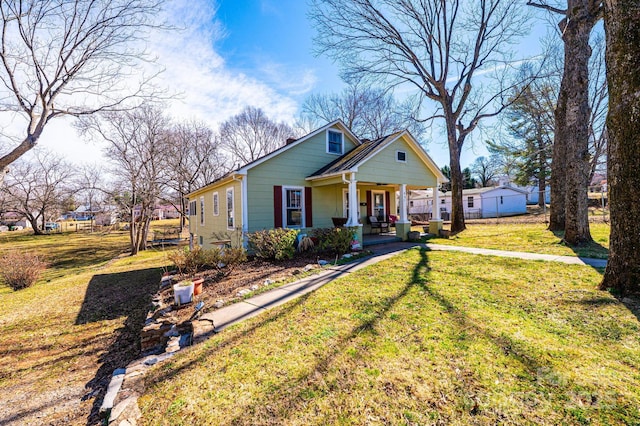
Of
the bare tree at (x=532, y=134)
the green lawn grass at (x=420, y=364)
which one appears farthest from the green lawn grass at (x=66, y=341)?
the bare tree at (x=532, y=134)

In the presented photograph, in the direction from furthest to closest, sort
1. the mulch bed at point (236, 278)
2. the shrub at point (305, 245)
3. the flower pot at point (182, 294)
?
the shrub at point (305, 245), the flower pot at point (182, 294), the mulch bed at point (236, 278)

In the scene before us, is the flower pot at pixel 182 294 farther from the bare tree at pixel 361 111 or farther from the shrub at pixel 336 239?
the bare tree at pixel 361 111

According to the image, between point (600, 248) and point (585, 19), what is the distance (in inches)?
256

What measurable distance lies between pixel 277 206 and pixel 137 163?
48.1 ft

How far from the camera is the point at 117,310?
7855 mm

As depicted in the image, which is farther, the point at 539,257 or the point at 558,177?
the point at 558,177

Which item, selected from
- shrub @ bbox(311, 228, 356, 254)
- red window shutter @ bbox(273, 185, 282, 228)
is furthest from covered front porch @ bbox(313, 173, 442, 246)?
red window shutter @ bbox(273, 185, 282, 228)

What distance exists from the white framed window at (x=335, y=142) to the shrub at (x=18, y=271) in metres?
13.2

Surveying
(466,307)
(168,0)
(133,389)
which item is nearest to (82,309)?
(133,389)

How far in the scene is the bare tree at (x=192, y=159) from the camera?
24.1 metres

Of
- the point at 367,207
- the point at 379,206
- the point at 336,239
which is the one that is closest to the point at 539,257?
the point at 336,239

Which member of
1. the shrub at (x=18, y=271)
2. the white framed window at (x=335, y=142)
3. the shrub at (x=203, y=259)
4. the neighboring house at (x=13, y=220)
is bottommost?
the shrub at (x=18, y=271)

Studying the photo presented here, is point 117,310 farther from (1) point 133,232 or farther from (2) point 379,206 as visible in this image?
(1) point 133,232

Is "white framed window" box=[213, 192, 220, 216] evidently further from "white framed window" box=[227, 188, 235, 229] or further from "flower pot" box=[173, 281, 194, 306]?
"flower pot" box=[173, 281, 194, 306]
